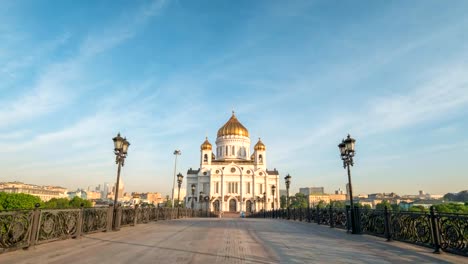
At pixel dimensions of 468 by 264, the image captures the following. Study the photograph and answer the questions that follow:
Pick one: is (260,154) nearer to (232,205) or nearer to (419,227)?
(232,205)

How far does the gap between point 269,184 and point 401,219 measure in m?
62.2

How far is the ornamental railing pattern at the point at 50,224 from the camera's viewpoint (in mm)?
6902

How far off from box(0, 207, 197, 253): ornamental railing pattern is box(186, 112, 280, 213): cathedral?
49385 millimetres

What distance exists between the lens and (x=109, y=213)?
41.1 feet

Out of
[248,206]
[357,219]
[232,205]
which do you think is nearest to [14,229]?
[357,219]

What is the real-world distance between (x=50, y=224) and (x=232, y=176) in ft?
191

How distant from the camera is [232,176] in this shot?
65.9m

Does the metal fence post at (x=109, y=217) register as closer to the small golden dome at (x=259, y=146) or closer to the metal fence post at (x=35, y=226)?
the metal fence post at (x=35, y=226)

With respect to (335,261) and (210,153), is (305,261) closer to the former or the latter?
(335,261)

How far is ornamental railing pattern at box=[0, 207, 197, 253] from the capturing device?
6902 mm

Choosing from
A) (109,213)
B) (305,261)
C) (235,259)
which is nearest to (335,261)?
(305,261)

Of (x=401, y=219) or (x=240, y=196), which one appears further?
(x=240, y=196)

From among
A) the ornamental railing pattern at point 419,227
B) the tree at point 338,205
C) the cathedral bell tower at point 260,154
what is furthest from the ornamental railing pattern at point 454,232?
the cathedral bell tower at point 260,154

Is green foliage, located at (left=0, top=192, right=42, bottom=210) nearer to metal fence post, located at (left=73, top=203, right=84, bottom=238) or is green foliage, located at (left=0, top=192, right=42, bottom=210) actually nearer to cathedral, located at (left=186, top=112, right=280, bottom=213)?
cathedral, located at (left=186, top=112, right=280, bottom=213)
